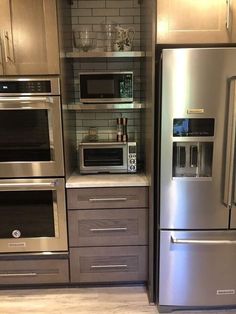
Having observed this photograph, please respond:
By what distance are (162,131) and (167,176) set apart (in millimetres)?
270

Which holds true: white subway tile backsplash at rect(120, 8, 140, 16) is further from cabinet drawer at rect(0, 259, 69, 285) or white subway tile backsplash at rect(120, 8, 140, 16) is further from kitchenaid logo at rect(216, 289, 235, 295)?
kitchenaid logo at rect(216, 289, 235, 295)

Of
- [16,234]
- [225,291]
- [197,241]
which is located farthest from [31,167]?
[225,291]

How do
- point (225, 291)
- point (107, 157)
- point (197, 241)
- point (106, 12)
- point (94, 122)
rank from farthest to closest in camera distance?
point (94, 122) → point (106, 12) → point (107, 157) → point (225, 291) → point (197, 241)

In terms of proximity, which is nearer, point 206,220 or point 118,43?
point 206,220

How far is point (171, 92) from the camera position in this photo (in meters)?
1.65

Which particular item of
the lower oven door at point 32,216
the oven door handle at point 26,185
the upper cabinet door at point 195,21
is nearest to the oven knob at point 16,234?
the lower oven door at point 32,216

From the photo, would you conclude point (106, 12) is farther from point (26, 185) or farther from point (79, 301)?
point (79, 301)

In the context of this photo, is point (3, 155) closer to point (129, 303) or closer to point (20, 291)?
point (20, 291)

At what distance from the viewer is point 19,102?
1877 millimetres

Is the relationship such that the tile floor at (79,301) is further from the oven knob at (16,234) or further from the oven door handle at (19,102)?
the oven door handle at (19,102)

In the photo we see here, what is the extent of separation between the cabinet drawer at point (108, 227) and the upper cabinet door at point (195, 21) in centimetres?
114

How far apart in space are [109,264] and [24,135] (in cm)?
109

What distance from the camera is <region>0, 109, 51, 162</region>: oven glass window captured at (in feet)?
6.29

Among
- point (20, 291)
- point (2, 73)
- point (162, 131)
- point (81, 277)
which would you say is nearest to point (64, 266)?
point (81, 277)
